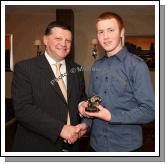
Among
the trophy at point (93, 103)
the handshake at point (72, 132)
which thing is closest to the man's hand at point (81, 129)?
the handshake at point (72, 132)

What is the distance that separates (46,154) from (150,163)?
43 cm

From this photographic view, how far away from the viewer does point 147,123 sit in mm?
1114

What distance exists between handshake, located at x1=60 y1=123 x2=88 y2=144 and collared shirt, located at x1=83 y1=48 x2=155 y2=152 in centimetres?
6

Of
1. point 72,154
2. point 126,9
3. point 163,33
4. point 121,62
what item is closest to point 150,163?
point 72,154

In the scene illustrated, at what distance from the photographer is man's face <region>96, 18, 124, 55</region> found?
1104 mm

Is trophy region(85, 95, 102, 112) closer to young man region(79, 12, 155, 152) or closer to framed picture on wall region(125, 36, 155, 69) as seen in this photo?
young man region(79, 12, 155, 152)

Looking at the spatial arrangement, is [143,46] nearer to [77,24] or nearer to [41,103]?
[77,24]

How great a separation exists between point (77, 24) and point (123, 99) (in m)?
0.38

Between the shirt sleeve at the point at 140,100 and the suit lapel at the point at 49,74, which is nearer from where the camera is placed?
the shirt sleeve at the point at 140,100

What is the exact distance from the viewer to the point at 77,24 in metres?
1.21

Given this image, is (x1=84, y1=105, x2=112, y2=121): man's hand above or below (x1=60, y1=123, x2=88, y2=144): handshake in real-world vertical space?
above

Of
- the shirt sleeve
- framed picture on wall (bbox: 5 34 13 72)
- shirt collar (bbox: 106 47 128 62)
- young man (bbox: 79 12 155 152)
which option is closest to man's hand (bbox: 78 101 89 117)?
young man (bbox: 79 12 155 152)

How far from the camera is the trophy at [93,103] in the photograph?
109 centimetres

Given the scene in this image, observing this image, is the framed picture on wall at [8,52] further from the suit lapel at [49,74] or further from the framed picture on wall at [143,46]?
the framed picture on wall at [143,46]
